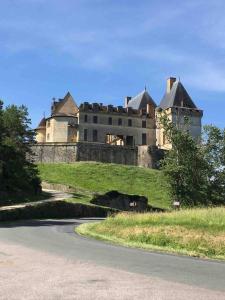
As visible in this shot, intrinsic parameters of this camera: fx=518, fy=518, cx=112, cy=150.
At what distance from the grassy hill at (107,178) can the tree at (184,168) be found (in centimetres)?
1966

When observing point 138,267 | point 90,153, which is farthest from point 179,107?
point 138,267

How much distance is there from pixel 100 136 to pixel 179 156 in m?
61.2

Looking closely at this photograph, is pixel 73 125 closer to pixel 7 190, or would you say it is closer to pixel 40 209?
pixel 7 190

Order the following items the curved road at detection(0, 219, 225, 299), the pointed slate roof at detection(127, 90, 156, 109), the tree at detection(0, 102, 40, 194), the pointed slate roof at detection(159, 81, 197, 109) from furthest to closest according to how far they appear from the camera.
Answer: the pointed slate roof at detection(127, 90, 156, 109)
the pointed slate roof at detection(159, 81, 197, 109)
the tree at detection(0, 102, 40, 194)
the curved road at detection(0, 219, 225, 299)

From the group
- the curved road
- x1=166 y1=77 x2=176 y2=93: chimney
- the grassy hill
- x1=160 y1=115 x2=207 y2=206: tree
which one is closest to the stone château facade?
x1=166 y1=77 x2=176 y2=93: chimney

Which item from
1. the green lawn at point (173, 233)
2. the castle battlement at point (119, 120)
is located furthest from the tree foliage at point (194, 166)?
the castle battlement at point (119, 120)

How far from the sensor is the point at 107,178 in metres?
87.5

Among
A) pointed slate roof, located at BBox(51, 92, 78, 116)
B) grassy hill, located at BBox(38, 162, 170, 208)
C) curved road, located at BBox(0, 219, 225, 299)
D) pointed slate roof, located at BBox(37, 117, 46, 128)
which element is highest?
pointed slate roof, located at BBox(51, 92, 78, 116)

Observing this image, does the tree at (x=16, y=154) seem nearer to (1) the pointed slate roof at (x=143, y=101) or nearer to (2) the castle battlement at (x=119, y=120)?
(2) the castle battlement at (x=119, y=120)

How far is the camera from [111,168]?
9419cm

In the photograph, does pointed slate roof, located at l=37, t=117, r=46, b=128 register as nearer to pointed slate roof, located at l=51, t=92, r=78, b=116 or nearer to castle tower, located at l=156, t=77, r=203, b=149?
pointed slate roof, located at l=51, t=92, r=78, b=116

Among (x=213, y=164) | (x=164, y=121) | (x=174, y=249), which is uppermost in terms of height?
(x=164, y=121)

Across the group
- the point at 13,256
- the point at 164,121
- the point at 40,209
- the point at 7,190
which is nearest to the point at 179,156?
the point at 164,121

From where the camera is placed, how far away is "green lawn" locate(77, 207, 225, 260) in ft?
62.5
